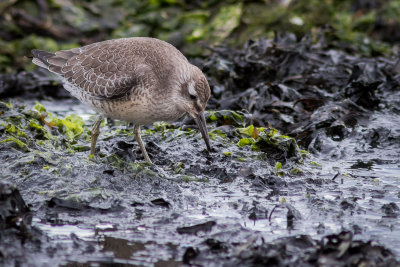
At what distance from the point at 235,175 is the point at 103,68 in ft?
7.30

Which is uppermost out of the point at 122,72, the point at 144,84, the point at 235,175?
the point at 122,72

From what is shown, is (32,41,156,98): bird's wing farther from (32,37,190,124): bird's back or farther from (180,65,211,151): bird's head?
(180,65,211,151): bird's head

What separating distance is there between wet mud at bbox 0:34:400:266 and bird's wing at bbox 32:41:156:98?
0.84m

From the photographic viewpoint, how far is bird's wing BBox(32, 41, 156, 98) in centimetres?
661

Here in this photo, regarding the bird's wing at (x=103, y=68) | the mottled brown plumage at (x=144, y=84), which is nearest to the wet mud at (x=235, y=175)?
the mottled brown plumage at (x=144, y=84)

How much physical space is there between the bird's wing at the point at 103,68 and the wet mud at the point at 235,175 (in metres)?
0.84

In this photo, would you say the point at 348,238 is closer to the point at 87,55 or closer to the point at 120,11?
the point at 87,55

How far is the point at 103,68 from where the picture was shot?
709cm

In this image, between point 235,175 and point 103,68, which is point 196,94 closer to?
point 235,175

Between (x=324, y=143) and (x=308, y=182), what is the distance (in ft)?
4.90

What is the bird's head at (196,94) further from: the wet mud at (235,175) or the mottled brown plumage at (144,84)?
the wet mud at (235,175)

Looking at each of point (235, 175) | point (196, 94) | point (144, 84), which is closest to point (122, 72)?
point (144, 84)

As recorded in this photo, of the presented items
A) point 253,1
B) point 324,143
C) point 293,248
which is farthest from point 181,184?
point 253,1

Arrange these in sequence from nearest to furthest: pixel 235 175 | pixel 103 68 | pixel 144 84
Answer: pixel 144 84
pixel 235 175
pixel 103 68
